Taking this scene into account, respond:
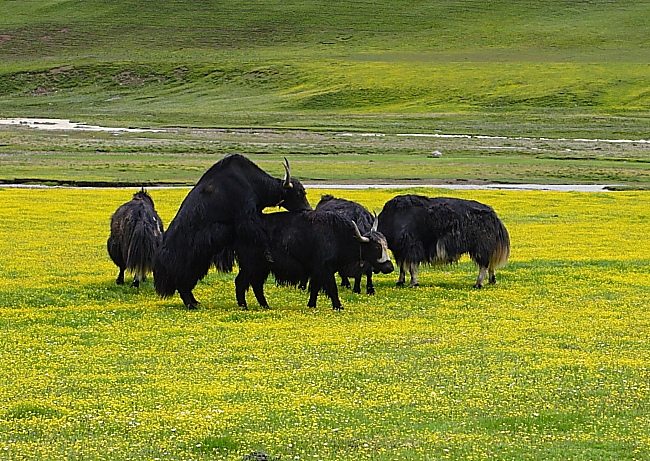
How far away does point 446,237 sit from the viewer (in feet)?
57.7

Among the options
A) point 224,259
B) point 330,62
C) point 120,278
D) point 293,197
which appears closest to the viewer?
point 224,259

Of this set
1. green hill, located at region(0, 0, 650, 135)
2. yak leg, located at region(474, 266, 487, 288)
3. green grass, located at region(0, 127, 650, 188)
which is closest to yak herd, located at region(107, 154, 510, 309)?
yak leg, located at region(474, 266, 487, 288)

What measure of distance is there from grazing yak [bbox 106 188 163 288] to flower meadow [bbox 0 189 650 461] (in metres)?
0.52

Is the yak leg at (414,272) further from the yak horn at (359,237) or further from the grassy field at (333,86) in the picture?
the grassy field at (333,86)

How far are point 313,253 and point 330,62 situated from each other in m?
110

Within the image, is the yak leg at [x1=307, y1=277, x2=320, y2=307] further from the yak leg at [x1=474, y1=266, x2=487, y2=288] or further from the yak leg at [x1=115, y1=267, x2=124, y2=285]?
the yak leg at [x1=115, y1=267, x2=124, y2=285]

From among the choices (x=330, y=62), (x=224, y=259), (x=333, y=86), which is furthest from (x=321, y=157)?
(x=330, y=62)

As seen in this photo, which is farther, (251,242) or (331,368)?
(251,242)

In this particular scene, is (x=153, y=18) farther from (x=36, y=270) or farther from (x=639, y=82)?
(x=36, y=270)

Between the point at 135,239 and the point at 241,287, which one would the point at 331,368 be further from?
the point at 135,239

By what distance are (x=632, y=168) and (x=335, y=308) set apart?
36123mm

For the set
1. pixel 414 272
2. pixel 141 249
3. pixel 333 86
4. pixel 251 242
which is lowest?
pixel 414 272

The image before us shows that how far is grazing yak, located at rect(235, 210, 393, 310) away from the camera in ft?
49.4

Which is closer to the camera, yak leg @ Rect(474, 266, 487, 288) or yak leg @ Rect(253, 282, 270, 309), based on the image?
yak leg @ Rect(253, 282, 270, 309)
